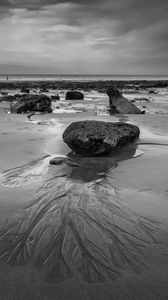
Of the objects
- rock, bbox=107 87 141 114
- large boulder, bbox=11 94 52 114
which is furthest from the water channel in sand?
large boulder, bbox=11 94 52 114

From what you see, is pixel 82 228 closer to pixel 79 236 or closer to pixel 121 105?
pixel 79 236

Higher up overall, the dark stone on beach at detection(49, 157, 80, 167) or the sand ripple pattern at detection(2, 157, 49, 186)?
the dark stone on beach at detection(49, 157, 80, 167)

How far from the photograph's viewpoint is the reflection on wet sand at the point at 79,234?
2.45 meters

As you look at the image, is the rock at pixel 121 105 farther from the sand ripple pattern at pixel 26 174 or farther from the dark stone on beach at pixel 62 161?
the sand ripple pattern at pixel 26 174

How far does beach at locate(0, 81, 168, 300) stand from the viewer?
2.24 metres

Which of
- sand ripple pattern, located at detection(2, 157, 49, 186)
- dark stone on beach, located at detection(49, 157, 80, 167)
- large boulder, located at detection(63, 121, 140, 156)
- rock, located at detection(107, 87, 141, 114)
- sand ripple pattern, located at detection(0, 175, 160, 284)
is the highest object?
rock, located at detection(107, 87, 141, 114)

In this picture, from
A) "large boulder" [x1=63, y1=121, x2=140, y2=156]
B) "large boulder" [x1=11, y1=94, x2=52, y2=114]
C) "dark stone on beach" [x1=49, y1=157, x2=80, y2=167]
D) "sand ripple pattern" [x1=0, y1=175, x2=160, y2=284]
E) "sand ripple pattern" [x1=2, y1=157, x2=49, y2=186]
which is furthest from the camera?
"large boulder" [x1=11, y1=94, x2=52, y2=114]

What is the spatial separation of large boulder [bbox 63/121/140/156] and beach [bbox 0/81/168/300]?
0.26 meters

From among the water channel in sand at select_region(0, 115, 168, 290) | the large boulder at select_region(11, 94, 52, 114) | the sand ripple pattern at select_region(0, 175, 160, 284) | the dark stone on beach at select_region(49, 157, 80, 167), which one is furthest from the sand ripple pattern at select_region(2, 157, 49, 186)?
the large boulder at select_region(11, 94, 52, 114)

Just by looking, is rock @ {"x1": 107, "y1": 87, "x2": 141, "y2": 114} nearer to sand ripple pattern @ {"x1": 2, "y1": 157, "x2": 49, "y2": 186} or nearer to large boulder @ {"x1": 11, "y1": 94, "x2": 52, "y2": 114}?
large boulder @ {"x1": 11, "y1": 94, "x2": 52, "y2": 114}

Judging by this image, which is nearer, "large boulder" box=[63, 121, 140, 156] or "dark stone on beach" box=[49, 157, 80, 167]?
"dark stone on beach" box=[49, 157, 80, 167]

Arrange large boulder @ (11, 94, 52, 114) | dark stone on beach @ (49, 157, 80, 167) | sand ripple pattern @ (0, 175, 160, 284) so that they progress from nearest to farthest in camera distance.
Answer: sand ripple pattern @ (0, 175, 160, 284)
dark stone on beach @ (49, 157, 80, 167)
large boulder @ (11, 94, 52, 114)

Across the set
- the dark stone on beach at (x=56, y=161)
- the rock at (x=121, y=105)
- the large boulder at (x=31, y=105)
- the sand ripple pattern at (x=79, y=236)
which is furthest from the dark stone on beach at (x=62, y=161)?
the large boulder at (x=31, y=105)

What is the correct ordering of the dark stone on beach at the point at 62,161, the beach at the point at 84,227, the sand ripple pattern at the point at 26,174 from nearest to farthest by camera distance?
the beach at the point at 84,227 < the sand ripple pattern at the point at 26,174 < the dark stone on beach at the point at 62,161
